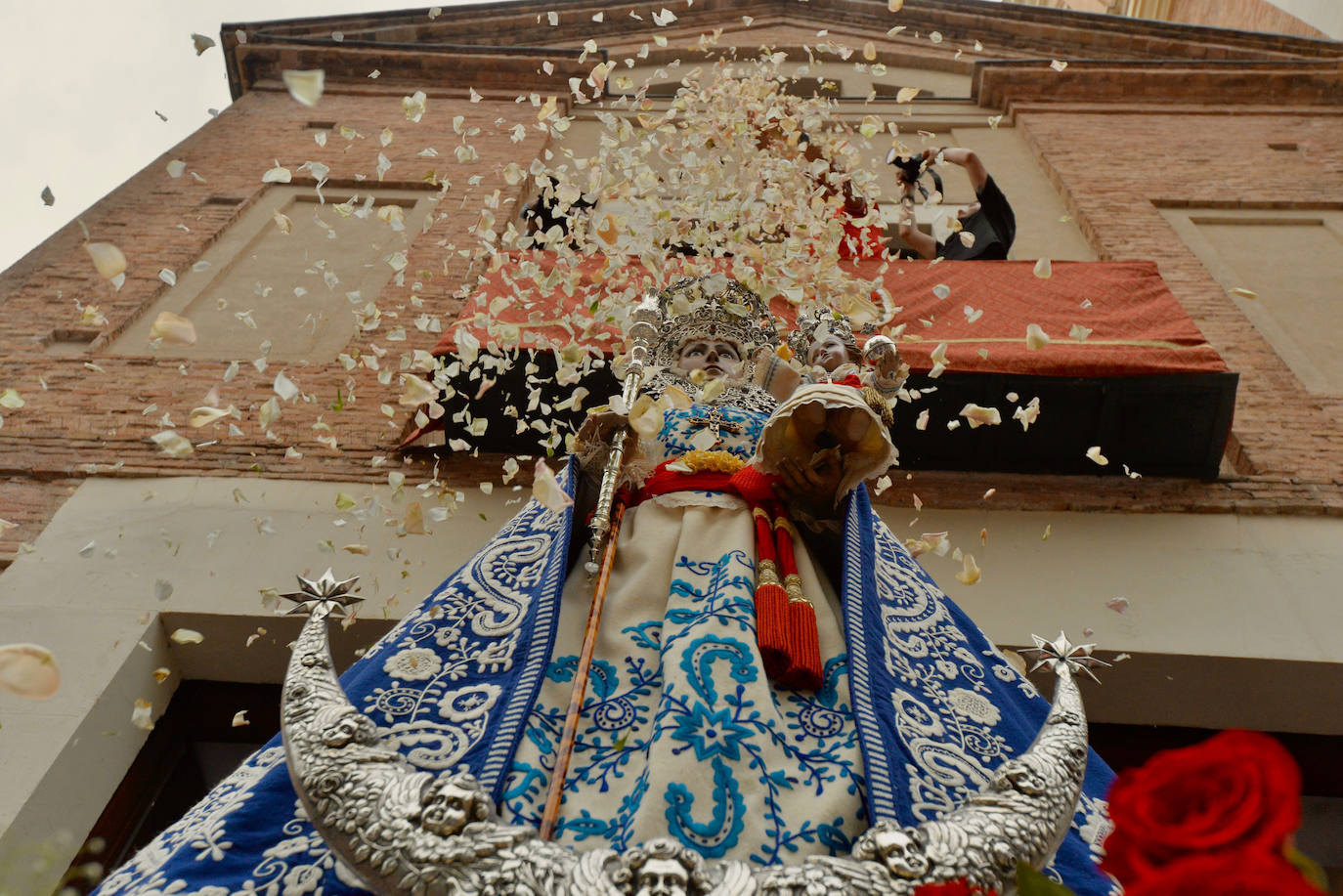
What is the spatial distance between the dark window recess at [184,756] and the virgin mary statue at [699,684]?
1745 mm

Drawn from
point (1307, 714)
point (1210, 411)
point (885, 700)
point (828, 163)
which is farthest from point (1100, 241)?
point (885, 700)

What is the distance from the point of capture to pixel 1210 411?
467cm

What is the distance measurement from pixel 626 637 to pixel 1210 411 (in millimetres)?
3598

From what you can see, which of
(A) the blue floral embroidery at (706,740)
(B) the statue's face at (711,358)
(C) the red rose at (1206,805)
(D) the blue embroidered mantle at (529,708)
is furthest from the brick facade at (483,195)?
(C) the red rose at (1206,805)

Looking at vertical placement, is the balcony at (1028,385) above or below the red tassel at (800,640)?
below

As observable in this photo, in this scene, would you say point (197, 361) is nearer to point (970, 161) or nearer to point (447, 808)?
point (447, 808)

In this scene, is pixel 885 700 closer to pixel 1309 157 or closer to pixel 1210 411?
pixel 1210 411

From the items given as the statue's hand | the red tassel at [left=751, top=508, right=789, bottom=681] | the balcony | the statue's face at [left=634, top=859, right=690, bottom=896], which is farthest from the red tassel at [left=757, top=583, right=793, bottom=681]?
the balcony

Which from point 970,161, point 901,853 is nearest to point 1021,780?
point 901,853

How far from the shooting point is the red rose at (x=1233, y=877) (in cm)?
77

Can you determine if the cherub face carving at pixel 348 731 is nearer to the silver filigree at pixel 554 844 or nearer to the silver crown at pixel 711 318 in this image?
the silver filigree at pixel 554 844

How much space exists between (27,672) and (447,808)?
82cm

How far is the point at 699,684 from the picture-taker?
2.06m

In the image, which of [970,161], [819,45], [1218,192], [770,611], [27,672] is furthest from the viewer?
[819,45]
